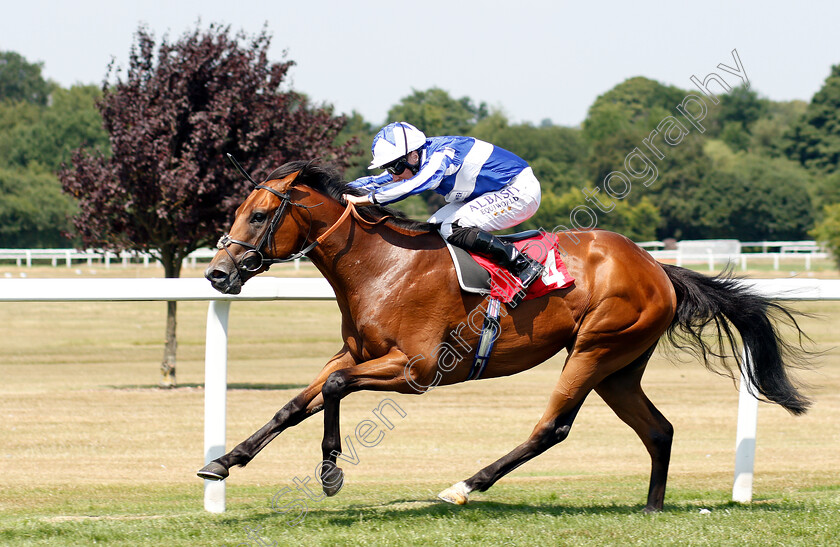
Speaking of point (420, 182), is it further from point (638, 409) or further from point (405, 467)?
point (405, 467)

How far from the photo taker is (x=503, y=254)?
15.4 ft

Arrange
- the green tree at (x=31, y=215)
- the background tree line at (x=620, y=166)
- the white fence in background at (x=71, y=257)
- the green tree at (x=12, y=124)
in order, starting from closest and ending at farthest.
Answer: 1. the white fence in background at (x=71, y=257)
2. the green tree at (x=31, y=215)
3. the background tree line at (x=620, y=166)
4. the green tree at (x=12, y=124)

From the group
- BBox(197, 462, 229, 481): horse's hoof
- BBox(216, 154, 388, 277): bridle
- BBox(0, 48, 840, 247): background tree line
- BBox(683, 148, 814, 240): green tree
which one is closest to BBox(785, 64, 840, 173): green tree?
BBox(0, 48, 840, 247): background tree line

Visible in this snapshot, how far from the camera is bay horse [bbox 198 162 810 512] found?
4465mm

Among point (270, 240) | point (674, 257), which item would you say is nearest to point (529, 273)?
point (270, 240)

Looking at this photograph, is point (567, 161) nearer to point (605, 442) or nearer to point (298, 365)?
point (298, 365)

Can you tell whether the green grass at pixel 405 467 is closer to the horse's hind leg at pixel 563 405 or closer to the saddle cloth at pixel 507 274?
the horse's hind leg at pixel 563 405

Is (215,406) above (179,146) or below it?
below

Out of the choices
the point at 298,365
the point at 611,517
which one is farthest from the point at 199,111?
the point at 611,517

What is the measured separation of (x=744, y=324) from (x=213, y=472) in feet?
9.85

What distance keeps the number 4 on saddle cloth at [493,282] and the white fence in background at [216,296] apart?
3.26ft

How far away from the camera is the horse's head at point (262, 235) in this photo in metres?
4.40

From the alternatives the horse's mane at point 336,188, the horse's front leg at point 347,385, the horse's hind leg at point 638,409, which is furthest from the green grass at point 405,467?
the horse's mane at point 336,188

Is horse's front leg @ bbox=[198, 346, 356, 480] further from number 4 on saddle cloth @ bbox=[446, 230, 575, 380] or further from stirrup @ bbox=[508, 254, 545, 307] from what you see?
stirrup @ bbox=[508, 254, 545, 307]
